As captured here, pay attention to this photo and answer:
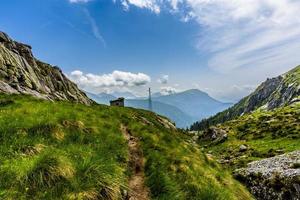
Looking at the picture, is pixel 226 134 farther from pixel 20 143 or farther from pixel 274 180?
pixel 20 143

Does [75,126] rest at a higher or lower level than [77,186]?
higher

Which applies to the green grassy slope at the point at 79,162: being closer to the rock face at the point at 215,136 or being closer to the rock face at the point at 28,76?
the rock face at the point at 28,76

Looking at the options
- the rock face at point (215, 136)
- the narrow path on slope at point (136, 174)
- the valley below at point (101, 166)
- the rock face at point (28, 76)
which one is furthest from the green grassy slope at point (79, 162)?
the rock face at point (215, 136)

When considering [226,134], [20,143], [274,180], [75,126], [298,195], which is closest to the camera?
[20,143]

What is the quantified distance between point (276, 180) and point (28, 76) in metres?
57.8

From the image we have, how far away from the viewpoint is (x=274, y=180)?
100ft

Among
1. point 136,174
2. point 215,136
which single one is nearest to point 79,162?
point 136,174

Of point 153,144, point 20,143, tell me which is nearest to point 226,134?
point 153,144

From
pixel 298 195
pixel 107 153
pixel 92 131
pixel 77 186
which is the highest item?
pixel 92 131

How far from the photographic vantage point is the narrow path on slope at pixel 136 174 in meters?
14.8

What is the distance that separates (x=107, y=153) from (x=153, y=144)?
6227 millimetres

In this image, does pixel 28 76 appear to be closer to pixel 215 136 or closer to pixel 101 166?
pixel 101 166

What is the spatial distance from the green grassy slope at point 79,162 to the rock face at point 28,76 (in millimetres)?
27974

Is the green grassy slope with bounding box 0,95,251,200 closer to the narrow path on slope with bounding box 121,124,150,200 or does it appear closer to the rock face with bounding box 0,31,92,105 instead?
the narrow path on slope with bounding box 121,124,150,200
